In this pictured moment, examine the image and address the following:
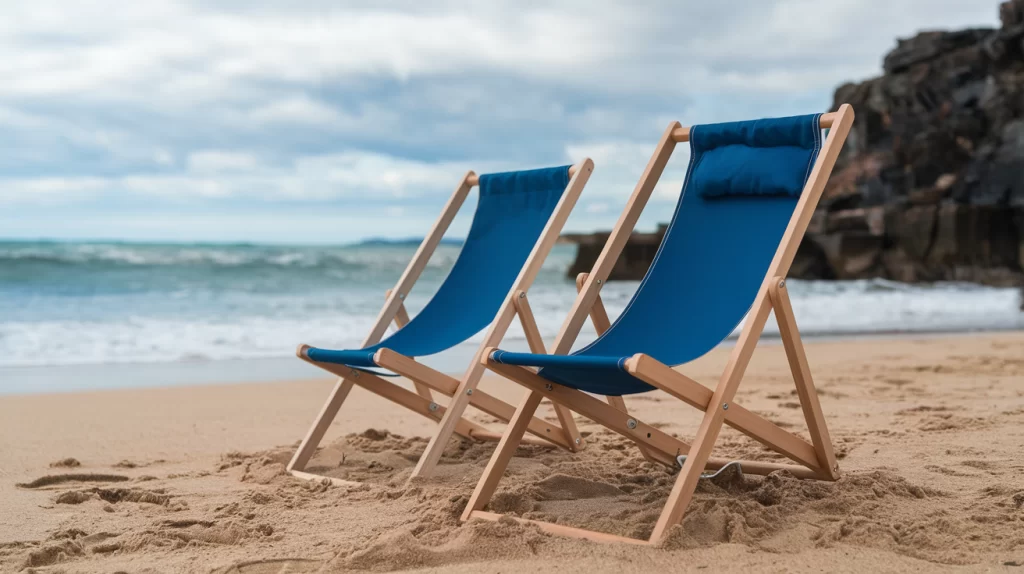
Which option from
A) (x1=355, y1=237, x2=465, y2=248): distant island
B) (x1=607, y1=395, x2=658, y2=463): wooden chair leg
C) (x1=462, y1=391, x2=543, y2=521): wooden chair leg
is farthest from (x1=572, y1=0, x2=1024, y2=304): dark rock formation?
(x1=462, y1=391, x2=543, y2=521): wooden chair leg

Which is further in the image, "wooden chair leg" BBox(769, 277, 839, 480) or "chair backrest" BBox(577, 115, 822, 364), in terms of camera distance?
"chair backrest" BBox(577, 115, 822, 364)

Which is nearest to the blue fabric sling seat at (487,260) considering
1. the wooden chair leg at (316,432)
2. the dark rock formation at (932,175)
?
the wooden chair leg at (316,432)

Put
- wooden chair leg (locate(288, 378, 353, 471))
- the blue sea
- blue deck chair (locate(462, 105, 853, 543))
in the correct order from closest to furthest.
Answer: blue deck chair (locate(462, 105, 853, 543)), wooden chair leg (locate(288, 378, 353, 471)), the blue sea

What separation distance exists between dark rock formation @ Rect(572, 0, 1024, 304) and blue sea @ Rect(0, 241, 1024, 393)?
5.26ft

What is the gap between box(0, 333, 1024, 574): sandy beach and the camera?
6.84 ft

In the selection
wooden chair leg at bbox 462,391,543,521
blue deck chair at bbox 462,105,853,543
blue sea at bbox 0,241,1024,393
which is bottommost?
blue sea at bbox 0,241,1024,393

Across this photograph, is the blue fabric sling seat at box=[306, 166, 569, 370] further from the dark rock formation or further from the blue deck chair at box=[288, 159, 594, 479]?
the dark rock formation

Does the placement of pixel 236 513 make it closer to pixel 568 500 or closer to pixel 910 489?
pixel 568 500

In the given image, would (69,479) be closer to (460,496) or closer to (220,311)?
(460,496)

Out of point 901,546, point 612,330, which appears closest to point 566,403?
point 612,330

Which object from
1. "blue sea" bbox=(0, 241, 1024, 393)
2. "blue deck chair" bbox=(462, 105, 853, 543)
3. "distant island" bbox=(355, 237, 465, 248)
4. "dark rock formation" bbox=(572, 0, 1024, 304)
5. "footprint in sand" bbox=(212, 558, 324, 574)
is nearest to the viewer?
"footprint in sand" bbox=(212, 558, 324, 574)

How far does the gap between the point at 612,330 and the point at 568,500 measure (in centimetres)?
52

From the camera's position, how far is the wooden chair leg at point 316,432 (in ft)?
10.7

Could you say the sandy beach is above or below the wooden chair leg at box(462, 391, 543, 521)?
below
